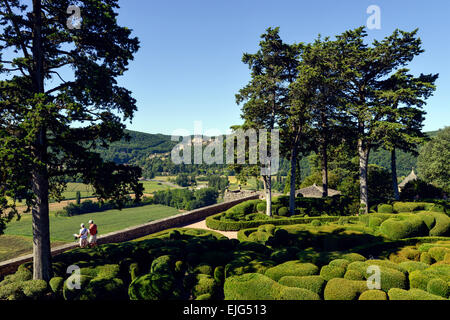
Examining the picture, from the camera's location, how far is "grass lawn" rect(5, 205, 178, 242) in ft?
268

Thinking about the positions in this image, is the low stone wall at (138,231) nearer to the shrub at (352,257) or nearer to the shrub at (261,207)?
the shrub at (261,207)

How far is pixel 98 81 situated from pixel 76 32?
2.37 meters

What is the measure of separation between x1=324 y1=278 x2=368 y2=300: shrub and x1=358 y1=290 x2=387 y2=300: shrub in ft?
0.79

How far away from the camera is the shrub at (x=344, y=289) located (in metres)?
7.39

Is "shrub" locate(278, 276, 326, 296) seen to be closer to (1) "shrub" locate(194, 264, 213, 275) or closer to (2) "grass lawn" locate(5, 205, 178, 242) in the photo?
(1) "shrub" locate(194, 264, 213, 275)

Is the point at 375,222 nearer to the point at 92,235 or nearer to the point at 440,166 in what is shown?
the point at 92,235

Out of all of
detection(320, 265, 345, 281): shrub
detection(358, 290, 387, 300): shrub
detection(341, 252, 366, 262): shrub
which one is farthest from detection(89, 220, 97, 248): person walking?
detection(358, 290, 387, 300): shrub

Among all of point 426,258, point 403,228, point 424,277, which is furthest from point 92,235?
point 403,228

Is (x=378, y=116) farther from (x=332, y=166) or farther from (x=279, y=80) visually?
(x=332, y=166)

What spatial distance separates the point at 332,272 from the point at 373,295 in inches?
63.8

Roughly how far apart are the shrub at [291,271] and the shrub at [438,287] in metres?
3.34

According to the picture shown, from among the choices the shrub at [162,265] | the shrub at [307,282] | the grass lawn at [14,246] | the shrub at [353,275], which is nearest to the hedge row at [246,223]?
the shrub at [162,265]

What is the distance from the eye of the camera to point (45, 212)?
9.44 meters
